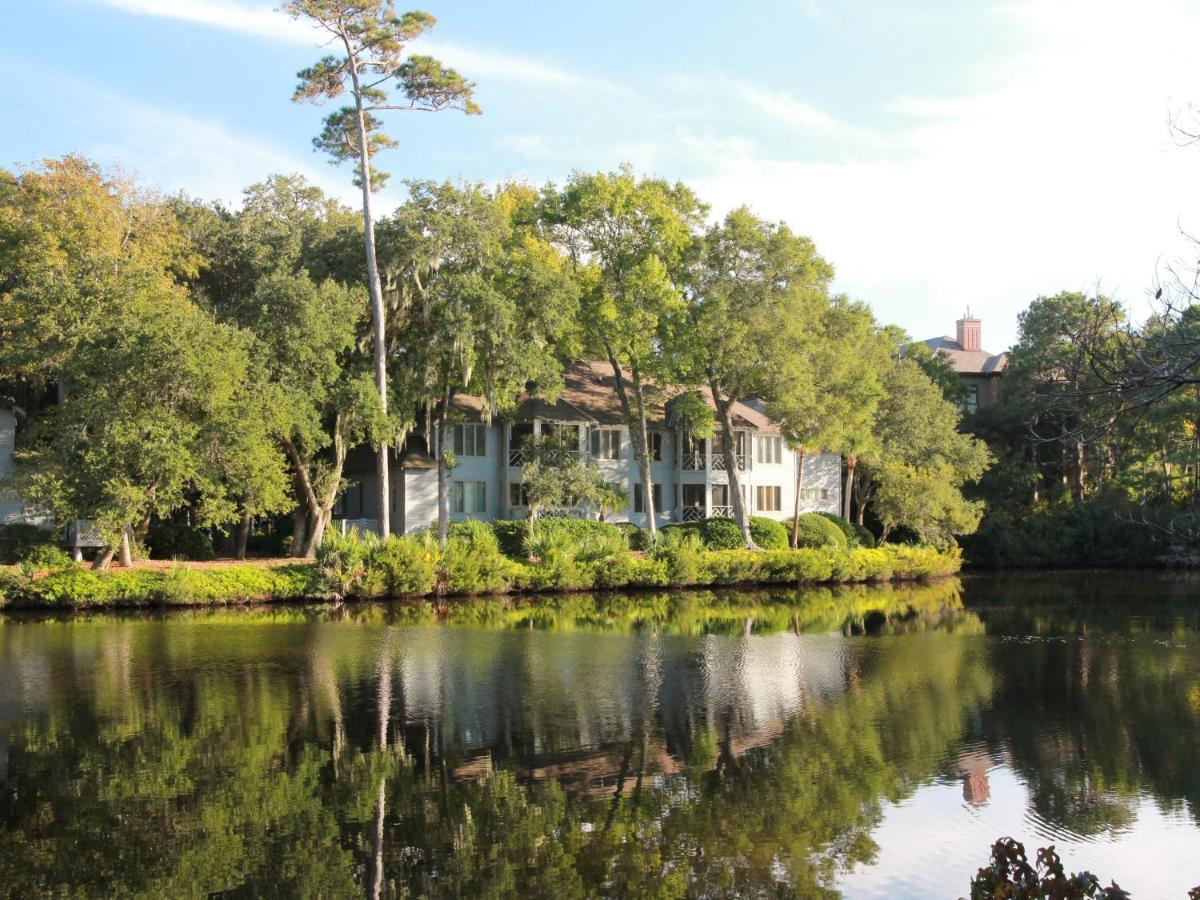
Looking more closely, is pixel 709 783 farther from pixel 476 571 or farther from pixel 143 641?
pixel 476 571

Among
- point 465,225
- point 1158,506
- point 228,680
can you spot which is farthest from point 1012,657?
point 1158,506

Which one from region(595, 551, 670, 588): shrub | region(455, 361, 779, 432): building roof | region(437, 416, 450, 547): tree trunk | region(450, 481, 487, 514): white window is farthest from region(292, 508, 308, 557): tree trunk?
region(595, 551, 670, 588): shrub

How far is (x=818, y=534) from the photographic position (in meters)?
49.4

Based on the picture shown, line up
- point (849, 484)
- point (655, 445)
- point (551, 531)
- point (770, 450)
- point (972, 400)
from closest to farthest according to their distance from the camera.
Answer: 1. point (551, 531)
2. point (655, 445)
3. point (849, 484)
4. point (770, 450)
5. point (972, 400)

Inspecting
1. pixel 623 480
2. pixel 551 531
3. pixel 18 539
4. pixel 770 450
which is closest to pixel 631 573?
pixel 551 531

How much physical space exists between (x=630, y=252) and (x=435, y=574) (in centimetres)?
1584

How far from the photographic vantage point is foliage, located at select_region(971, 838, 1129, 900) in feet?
22.6

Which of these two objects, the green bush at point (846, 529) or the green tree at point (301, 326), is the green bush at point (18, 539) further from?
the green bush at point (846, 529)

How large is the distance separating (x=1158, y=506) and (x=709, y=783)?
48.7 metres

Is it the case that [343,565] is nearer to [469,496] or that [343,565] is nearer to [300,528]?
[300,528]

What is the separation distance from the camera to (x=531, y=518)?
43.0 metres

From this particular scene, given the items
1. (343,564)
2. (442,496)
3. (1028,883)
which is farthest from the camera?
(442,496)

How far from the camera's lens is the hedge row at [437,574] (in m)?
31.2

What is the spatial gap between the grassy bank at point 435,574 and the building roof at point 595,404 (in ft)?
23.6
